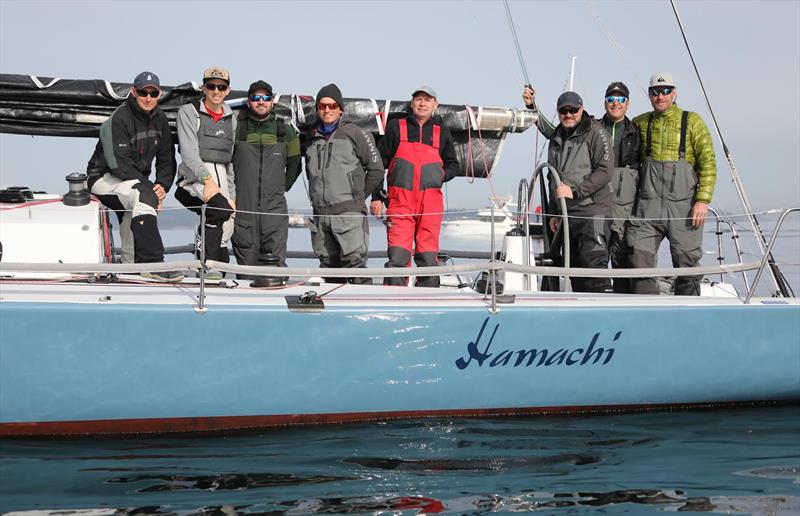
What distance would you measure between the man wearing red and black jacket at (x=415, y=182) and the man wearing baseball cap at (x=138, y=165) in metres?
1.50

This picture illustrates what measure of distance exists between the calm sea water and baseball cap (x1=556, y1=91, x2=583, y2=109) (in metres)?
2.14

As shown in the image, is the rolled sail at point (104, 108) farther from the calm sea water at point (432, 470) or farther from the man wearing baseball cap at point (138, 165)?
the calm sea water at point (432, 470)

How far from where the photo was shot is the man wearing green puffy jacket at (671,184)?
19.7ft

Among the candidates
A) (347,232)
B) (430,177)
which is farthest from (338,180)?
(430,177)

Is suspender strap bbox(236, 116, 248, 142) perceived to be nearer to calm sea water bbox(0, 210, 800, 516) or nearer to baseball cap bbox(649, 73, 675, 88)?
calm sea water bbox(0, 210, 800, 516)

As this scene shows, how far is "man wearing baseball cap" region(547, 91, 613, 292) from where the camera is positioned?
5938mm

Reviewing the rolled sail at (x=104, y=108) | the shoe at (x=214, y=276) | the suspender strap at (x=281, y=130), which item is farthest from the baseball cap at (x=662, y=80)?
the shoe at (x=214, y=276)

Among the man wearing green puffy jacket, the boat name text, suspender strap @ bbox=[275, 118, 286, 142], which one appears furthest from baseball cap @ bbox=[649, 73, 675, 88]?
suspender strap @ bbox=[275, 118, 286, 142]

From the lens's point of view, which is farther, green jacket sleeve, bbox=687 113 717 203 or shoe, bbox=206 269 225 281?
green jacket sleeve, bbox=687 113 717 203

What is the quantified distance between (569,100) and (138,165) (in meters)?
2.93

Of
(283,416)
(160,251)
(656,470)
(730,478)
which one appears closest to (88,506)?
(283,416)

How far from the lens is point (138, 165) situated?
18.3 ft

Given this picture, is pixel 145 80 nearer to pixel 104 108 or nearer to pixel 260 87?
pixel 260 87

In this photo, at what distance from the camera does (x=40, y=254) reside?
5504 mm
